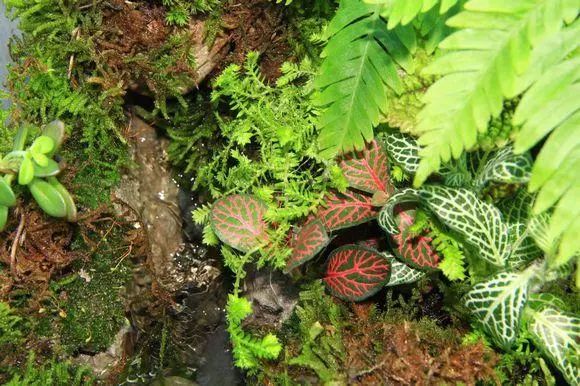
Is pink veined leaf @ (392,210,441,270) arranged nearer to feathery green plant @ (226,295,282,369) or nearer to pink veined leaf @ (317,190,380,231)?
pink veined leaf @ (317,190,380,231)

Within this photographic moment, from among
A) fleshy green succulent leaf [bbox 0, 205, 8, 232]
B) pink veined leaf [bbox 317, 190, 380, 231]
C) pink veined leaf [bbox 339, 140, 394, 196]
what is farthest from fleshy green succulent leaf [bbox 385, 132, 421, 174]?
fleshy green succulent leaf [bbox 0, 205, 8, 232]

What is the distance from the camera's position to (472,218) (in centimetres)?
163

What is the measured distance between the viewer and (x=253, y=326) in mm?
2080

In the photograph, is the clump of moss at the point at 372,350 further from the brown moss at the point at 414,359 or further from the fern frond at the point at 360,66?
the fern frond at the point at 360,66

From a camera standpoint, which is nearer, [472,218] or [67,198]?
[472,218]

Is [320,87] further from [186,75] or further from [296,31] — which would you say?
[186,75]

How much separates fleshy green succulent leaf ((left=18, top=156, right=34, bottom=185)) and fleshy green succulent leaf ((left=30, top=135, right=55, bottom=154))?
0.04 metres

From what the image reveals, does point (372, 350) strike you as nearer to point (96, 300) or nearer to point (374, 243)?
point (374, 243)

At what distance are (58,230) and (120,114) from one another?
0.47m

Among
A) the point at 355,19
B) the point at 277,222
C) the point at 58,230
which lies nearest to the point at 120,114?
the point at 58,230

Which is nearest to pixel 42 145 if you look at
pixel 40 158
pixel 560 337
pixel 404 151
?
pixel 40 158

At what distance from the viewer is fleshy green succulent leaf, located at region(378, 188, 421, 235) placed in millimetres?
1714

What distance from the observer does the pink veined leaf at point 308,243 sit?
1811 millimetres

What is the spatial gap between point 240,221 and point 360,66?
2.11 feet
